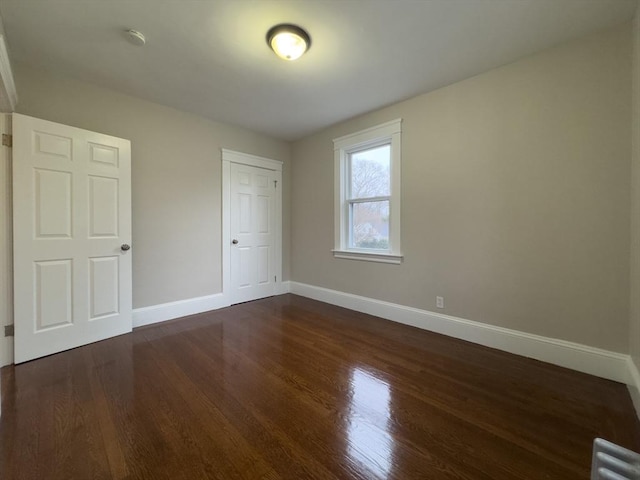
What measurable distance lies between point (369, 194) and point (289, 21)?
2144mm

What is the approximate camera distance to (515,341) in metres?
2.39

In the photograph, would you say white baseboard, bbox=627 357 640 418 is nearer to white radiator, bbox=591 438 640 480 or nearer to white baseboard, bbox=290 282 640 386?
white baseboard, bbox=290 282 640 386

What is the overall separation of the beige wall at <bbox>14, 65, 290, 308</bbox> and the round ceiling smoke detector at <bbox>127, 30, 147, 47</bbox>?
109 centimetres

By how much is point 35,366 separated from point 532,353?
423cm

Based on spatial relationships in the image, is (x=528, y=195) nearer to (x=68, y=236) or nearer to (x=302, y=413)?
(x=302, y=413)

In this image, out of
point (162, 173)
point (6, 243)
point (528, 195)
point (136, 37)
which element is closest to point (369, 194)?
point (528, 195)

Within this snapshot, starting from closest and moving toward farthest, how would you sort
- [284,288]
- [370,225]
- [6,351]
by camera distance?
1. [6,351]
2. [370,225]
3. [284,288]

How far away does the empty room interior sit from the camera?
1.46 m

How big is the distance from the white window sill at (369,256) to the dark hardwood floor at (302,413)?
3.28 ft

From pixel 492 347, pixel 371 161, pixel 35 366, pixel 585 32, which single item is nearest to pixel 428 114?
pixel 371 161

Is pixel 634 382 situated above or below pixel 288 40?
below

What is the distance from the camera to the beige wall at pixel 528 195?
200 centimetres

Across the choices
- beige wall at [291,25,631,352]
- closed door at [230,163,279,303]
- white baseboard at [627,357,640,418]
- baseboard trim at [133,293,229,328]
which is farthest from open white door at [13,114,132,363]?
white baseboard at [627,357,640,418]

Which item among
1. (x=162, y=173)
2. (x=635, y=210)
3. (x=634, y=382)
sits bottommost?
(x=634, y=382)
